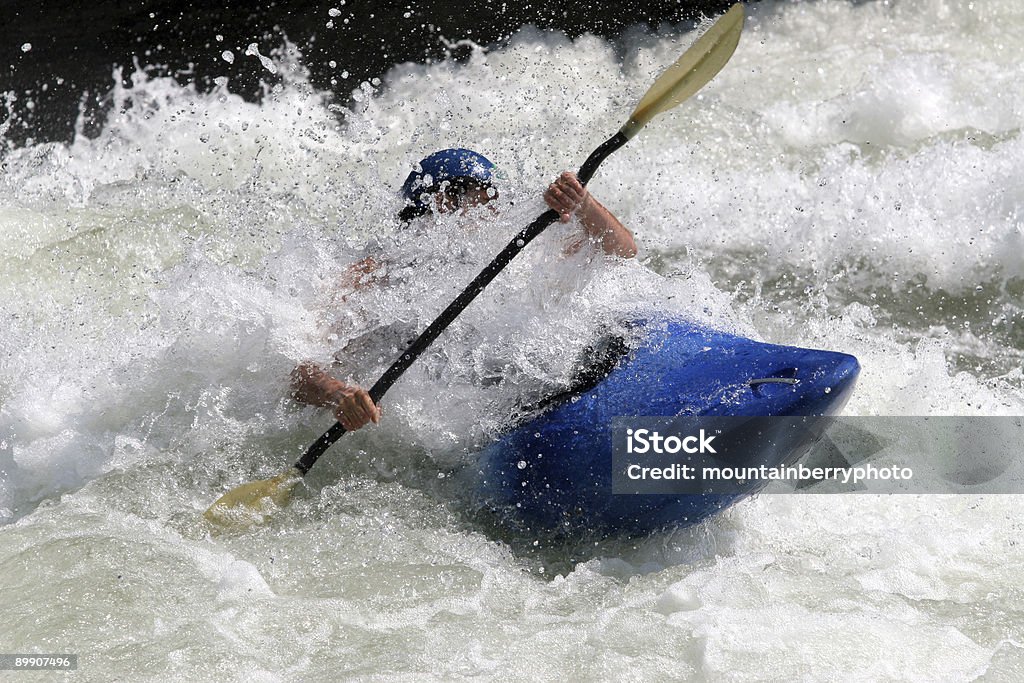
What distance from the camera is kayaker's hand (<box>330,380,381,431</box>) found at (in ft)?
8.58

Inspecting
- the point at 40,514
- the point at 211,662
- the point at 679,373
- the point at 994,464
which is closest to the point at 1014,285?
the point at 994,464

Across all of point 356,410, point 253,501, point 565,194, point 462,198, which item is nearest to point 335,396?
point 356,410

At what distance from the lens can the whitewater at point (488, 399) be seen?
2219 millimetres

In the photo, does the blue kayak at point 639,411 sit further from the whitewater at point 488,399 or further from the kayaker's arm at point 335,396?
the kayaker's arm at point 335,396

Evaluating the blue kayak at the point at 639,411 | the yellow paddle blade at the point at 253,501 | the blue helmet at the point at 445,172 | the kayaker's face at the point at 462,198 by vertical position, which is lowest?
the blue kayak at the point at 639,411

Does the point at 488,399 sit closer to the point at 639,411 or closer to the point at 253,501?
the point at 639,411

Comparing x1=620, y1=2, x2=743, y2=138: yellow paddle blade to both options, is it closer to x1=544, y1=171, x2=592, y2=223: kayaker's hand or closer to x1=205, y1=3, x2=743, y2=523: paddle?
x1=205, y1=3, x2=743, y2=523: paddle

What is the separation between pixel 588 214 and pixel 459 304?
16.0 inches

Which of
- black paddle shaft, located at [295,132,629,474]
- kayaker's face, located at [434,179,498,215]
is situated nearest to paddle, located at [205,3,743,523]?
black paddle shaft, located at [295,132,629,474]

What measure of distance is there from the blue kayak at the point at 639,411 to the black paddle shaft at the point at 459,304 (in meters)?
0.31

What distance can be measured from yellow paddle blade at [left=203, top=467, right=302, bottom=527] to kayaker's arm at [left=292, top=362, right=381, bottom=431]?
0.65 feet

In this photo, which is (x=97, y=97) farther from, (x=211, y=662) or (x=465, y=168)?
(x=211, y=662)

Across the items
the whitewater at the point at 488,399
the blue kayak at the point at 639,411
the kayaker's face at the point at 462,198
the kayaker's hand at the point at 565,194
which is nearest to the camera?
the whitewater at the point at 488,399

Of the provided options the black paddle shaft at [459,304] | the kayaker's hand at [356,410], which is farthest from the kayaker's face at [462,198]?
the kayaker's hand at [356,410]
